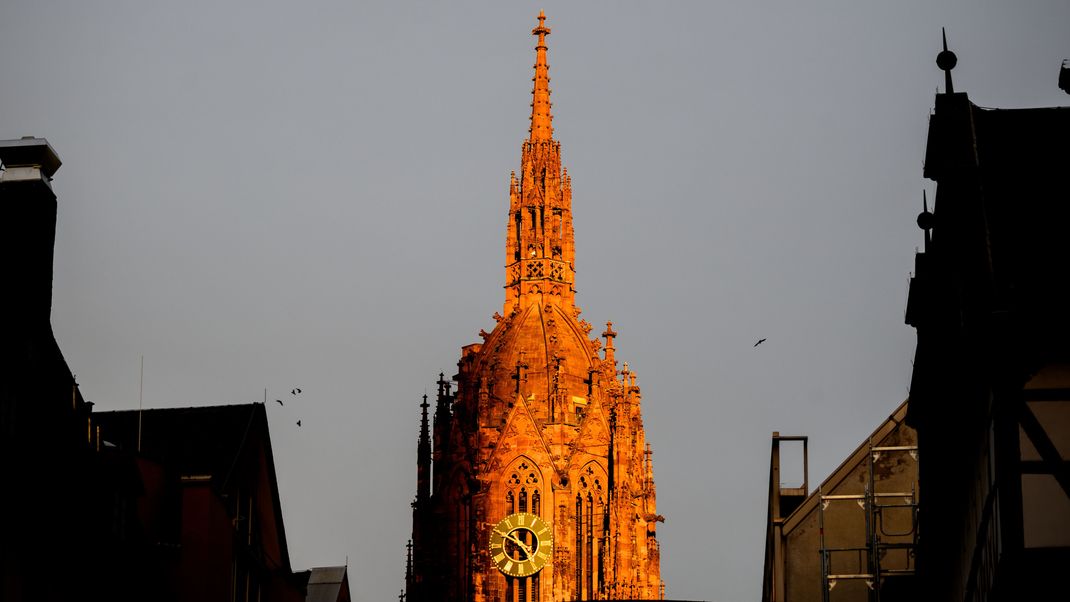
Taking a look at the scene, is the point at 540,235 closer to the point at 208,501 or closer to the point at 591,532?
the point at 591,532

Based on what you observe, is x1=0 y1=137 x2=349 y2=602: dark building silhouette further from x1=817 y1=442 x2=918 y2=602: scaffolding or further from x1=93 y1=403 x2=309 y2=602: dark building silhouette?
x1=817 y1=442 x2=918 y2=602: scaffolding

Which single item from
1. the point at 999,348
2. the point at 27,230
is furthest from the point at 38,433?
the point at 999,348

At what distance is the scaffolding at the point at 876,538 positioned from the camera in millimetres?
58281

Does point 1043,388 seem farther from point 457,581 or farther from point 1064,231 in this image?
point 457,581

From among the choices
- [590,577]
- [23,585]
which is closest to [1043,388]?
[23,585]

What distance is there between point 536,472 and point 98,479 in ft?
321

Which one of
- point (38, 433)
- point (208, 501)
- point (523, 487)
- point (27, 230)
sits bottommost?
point (38, 433)

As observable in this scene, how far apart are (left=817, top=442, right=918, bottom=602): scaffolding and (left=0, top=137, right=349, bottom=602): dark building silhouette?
1379 centimetres

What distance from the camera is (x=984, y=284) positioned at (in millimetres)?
33500

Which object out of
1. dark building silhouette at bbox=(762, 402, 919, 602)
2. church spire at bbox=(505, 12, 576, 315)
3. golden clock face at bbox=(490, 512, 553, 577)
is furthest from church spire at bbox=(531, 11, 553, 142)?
dark building silhouette at bbox=(762, 402, 919, 602)

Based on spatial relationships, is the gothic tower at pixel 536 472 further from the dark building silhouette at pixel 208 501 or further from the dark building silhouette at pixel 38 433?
the dark building silhouette at pixel 38 433

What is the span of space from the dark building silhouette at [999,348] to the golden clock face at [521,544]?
319 feet

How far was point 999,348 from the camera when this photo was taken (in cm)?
3197

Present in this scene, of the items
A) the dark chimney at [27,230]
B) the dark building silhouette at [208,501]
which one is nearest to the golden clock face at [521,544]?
the dark building silhouette at [208,501]
